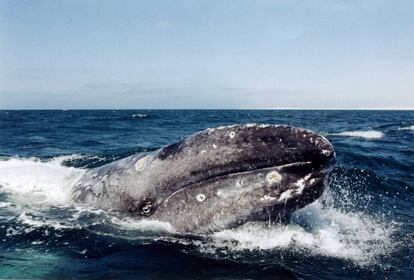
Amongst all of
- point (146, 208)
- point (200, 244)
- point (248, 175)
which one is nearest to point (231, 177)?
point (248, 175)

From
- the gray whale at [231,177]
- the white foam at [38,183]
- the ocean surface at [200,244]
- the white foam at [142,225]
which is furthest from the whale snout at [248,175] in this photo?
the white foam at [38,183]

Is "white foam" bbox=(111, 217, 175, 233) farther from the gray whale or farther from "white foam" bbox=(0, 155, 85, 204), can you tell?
"white foam" bbox=(0, 155, 85, 204)

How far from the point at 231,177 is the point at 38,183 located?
17.2 ft

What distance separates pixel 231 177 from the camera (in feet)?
18.7

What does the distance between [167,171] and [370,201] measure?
479 centimetres

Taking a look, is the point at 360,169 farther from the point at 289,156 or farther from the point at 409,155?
the point at 289,156

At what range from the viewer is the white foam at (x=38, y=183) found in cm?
825

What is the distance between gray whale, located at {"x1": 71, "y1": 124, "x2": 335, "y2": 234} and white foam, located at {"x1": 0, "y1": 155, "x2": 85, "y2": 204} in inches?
95.7

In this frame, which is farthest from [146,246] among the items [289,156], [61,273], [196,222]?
[289,156]

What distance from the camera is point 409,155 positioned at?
1586cm

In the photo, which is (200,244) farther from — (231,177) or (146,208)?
(146,208)

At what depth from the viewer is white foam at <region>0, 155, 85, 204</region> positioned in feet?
27.1

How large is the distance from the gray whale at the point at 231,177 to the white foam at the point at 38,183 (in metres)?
2.43

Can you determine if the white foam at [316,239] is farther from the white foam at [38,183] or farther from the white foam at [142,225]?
the white foam at [38,183]
